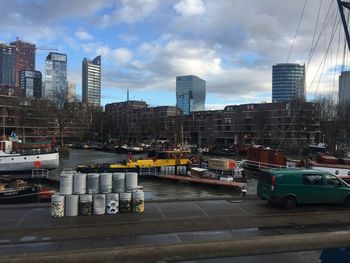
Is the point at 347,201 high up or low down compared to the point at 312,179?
down

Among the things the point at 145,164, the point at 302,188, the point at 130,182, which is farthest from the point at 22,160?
the point at 302,188

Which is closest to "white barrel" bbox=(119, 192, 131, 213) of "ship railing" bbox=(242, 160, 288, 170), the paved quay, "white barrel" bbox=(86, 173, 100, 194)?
the paved quay

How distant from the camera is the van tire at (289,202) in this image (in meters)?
17.8

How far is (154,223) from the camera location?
13742 millimetres

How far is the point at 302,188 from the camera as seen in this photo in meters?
18.1

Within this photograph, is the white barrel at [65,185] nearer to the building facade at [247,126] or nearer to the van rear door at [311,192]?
the van rear door at [311,192]

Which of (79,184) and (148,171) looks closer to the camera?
(79,184)

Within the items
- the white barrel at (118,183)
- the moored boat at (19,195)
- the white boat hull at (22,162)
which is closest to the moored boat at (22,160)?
the white boat hull at (22,162)

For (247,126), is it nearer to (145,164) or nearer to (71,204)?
(145,164)

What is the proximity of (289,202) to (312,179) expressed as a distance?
1492 millimetres

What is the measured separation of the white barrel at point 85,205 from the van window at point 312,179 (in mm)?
8985

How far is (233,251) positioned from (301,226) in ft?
Answer: 37.9

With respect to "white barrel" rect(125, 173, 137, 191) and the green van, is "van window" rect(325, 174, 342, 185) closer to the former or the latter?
the green van

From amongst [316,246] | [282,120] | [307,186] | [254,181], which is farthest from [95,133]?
[316,246]
